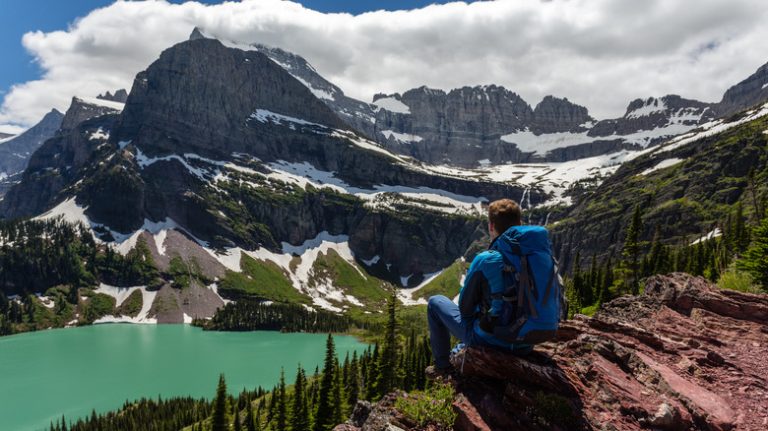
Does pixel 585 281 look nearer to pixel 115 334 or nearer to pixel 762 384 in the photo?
pixel 762 384

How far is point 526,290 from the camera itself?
7.65 metres

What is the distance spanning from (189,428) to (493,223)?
9318cm

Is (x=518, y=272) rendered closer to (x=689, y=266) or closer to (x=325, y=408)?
(x=325, y=408)

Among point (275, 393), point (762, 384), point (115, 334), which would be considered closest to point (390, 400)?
point (762, 384)

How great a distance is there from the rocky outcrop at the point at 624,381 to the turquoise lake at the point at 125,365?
114824mm

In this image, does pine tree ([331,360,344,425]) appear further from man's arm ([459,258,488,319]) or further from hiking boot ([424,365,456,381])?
man's arm ([459,258,488,319])

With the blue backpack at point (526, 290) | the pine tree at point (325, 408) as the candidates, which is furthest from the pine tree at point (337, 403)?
the blue backpack at point (526, 290)

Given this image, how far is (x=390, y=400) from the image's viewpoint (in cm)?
1008

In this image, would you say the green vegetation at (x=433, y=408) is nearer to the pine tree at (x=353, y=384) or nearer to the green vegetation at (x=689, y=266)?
the green vegetation at (x=689, y=266)

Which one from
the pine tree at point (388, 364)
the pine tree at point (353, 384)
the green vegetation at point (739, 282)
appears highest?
the green vegetation at point (739, 282)

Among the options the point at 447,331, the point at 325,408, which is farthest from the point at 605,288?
the point at 447,331

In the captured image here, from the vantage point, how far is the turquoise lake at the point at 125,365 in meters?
107

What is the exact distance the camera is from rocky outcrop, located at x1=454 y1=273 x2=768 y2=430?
26.1 feet

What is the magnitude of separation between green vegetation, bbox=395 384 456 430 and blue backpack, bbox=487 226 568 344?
1.83 metres
